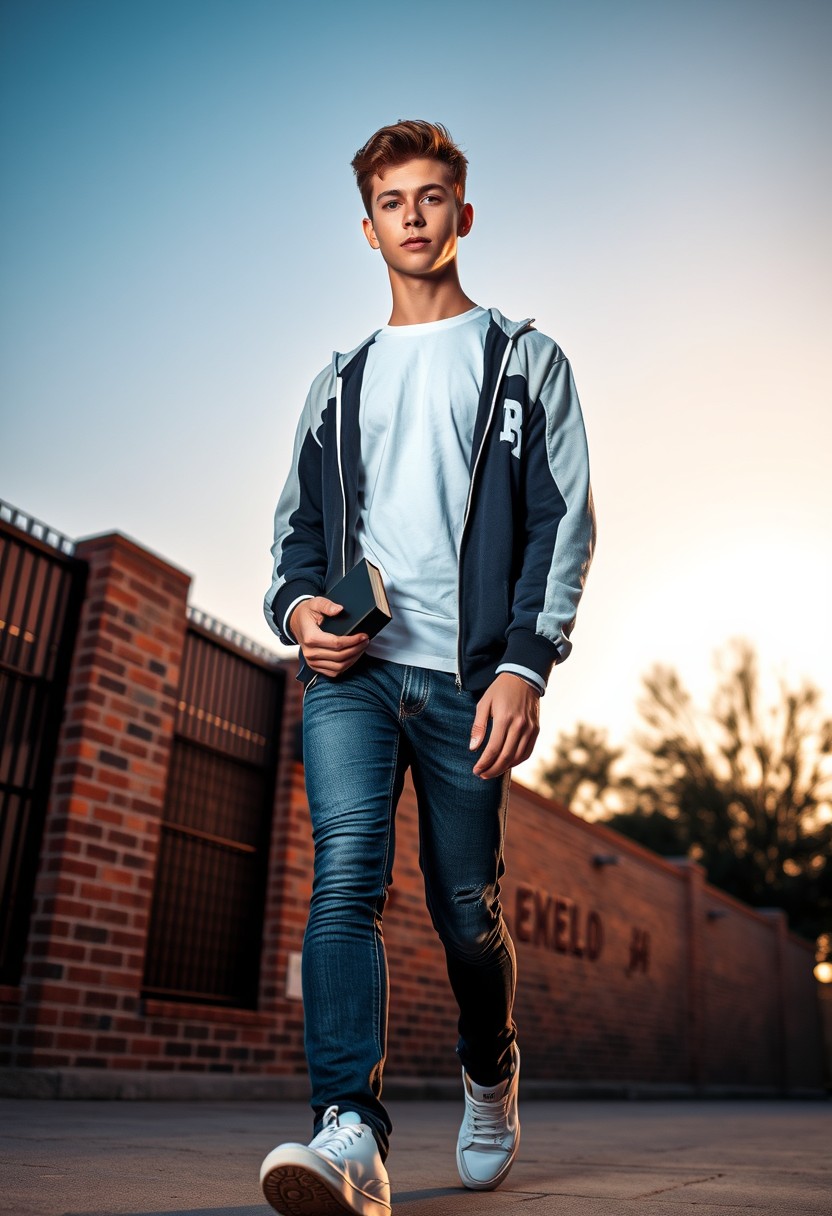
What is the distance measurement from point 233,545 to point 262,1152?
4.97 meters

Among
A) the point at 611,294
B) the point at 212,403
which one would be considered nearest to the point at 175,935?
the point at 212,403

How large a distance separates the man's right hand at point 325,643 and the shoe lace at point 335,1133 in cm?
71

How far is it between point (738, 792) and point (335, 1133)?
1121 inches

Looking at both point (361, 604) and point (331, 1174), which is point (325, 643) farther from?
point (331, 1174)

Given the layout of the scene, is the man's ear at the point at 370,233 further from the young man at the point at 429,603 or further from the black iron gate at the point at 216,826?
the black iron gate at the point at 216,826

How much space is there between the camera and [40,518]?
5.38m

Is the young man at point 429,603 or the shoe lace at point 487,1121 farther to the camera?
the shoe lace at point 487,1121

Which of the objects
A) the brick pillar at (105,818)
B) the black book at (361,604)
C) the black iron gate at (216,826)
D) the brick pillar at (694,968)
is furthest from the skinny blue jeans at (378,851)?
the brick pillar at (694,968)

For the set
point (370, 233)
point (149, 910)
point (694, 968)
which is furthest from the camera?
point (694, 968)

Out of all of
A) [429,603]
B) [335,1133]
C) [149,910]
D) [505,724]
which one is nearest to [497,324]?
[429,603]

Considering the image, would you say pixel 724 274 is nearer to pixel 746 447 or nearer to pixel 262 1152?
pixel 746 447

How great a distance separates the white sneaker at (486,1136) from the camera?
2.20m

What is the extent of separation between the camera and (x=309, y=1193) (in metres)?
1.45

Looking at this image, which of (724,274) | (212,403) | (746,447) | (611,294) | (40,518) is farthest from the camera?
(746,447)
